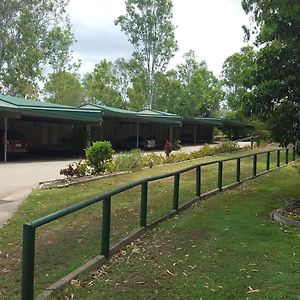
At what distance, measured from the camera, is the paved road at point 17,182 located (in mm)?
10102

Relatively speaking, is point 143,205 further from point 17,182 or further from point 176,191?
point 17,182

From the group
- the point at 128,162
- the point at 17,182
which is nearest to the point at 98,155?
the point at 128,162

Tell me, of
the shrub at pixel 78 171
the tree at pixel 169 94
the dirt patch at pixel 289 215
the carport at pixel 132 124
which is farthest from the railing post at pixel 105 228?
the tree at pixel 169 94

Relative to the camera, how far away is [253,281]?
16.5 ft

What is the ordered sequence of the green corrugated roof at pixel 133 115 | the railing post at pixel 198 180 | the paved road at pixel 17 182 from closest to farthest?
1. the paved road at pixel 17 182
2. the railing post at pixel 198 180
3. the green corrugated roof at pixel 133 115

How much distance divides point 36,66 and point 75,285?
3985cm

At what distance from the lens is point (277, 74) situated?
965 centimetres

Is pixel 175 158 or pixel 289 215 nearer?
pixel 289 215

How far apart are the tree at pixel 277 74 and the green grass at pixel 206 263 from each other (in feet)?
7.50

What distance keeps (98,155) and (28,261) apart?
1260cm

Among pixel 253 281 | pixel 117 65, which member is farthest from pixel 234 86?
pixel 253 281

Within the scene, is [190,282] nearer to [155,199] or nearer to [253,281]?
[253,281]

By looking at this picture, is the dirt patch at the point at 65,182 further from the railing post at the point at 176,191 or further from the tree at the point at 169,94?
the tree at the point at 169,94

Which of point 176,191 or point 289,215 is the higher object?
point 176,191
